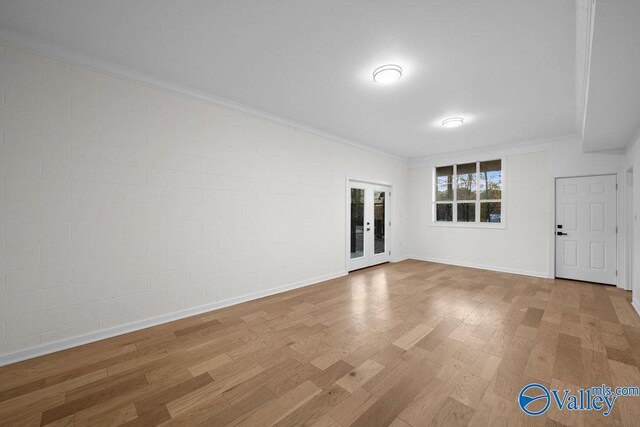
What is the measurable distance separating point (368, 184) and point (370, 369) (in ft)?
15.0

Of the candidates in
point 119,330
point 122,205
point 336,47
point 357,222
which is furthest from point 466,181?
point 119,330

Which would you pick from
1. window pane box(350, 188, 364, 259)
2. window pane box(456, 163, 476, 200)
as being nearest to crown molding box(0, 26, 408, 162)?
window pane box(350, 188, 364, 259)

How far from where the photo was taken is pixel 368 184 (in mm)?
6184

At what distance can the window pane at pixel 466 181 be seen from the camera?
20.7 ft

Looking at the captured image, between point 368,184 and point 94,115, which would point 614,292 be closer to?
point 368,184

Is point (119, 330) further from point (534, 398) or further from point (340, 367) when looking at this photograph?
point (534, 398)

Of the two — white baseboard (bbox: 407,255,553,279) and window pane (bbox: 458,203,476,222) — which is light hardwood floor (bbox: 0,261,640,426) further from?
window pane (bbox: 458,203,476,222)

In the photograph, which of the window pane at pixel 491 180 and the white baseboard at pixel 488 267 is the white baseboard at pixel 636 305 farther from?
the window pane at pixel 491 180

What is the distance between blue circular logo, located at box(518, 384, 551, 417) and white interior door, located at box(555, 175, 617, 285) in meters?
4.49

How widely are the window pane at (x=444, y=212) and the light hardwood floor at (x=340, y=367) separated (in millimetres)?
3271

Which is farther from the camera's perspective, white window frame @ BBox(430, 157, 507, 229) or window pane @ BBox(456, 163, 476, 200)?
window pane @ BBox(456, 163, 476, 200)

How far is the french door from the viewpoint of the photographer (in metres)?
5.73

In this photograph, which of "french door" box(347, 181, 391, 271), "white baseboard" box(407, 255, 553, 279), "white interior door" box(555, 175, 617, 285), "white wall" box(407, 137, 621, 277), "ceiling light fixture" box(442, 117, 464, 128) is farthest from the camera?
"french door" box(347, 181, 391, 271)

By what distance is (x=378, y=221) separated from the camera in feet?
21.3
